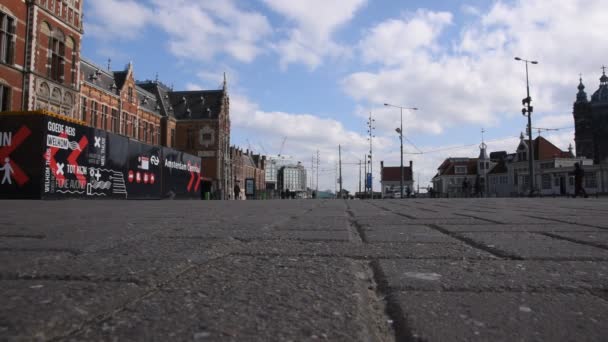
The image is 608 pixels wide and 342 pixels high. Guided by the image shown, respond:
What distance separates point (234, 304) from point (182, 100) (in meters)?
61.9

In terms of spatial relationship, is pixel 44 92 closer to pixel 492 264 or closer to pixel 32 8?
pixel 32 8

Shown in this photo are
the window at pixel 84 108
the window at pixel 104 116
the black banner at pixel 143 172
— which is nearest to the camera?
the black banner at pixel 143 172

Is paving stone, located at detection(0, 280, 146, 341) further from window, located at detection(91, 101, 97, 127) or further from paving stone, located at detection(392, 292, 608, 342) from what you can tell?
window, located at detection(91, 101, 97, 127)

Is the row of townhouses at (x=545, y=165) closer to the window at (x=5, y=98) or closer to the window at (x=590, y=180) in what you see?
the window at (x=590, y=180)

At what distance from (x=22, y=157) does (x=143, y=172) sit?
6515 mm

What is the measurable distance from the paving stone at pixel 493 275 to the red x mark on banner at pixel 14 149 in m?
15.5

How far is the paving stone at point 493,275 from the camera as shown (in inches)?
58.3

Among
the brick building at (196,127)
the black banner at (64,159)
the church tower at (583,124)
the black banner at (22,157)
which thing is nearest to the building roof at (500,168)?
the church tower at (583,124)

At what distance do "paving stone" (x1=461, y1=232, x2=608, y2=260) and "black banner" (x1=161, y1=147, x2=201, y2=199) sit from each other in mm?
21571

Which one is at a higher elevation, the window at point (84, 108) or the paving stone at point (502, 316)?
the window at point (84, 108)

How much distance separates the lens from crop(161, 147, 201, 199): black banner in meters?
23.3

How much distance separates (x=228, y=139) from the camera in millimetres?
63531

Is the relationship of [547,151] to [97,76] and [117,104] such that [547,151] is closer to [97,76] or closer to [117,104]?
[117,104]

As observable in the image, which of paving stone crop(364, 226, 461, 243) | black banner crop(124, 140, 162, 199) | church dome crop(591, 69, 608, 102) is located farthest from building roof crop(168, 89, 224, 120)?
church dome crop(591, 69, 608, 102)
